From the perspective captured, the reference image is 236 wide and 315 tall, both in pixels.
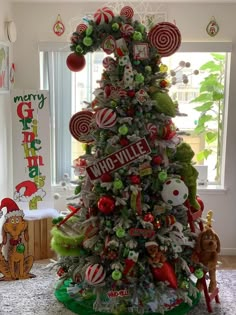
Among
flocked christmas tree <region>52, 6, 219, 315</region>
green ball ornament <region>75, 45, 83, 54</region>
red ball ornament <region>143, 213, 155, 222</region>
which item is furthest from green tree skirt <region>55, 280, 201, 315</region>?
green ball ornament <region>75, 45, 83, 54</region>

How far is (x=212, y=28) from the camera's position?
149 inches

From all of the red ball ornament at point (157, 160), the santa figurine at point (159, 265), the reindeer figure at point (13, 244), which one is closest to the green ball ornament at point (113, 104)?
the red ball ornament at point (157, 160)

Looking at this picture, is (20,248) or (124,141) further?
(20,248)

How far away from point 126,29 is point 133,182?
0.91m

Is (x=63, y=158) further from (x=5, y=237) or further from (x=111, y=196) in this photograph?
(x=111, y=196)

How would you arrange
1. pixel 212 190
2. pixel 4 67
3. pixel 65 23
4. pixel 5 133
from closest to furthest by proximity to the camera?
pixel 4 67
pixel 5 133
pixel 65 23
pixel 212 190

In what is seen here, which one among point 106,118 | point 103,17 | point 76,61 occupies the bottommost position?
point 106,118

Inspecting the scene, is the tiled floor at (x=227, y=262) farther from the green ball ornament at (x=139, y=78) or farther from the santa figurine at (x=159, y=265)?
the green ball ornament at (x=139, y=78)

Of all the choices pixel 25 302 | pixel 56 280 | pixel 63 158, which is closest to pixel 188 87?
pixel 63 158

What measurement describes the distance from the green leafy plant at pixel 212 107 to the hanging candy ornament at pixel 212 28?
25 cm

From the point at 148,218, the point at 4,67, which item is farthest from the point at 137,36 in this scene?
the point at 4,67

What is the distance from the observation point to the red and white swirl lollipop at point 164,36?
2678 mm

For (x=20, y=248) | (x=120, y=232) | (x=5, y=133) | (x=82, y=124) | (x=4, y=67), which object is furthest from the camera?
(x=5, y=133)

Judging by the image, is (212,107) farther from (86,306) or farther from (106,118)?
(86,306)
